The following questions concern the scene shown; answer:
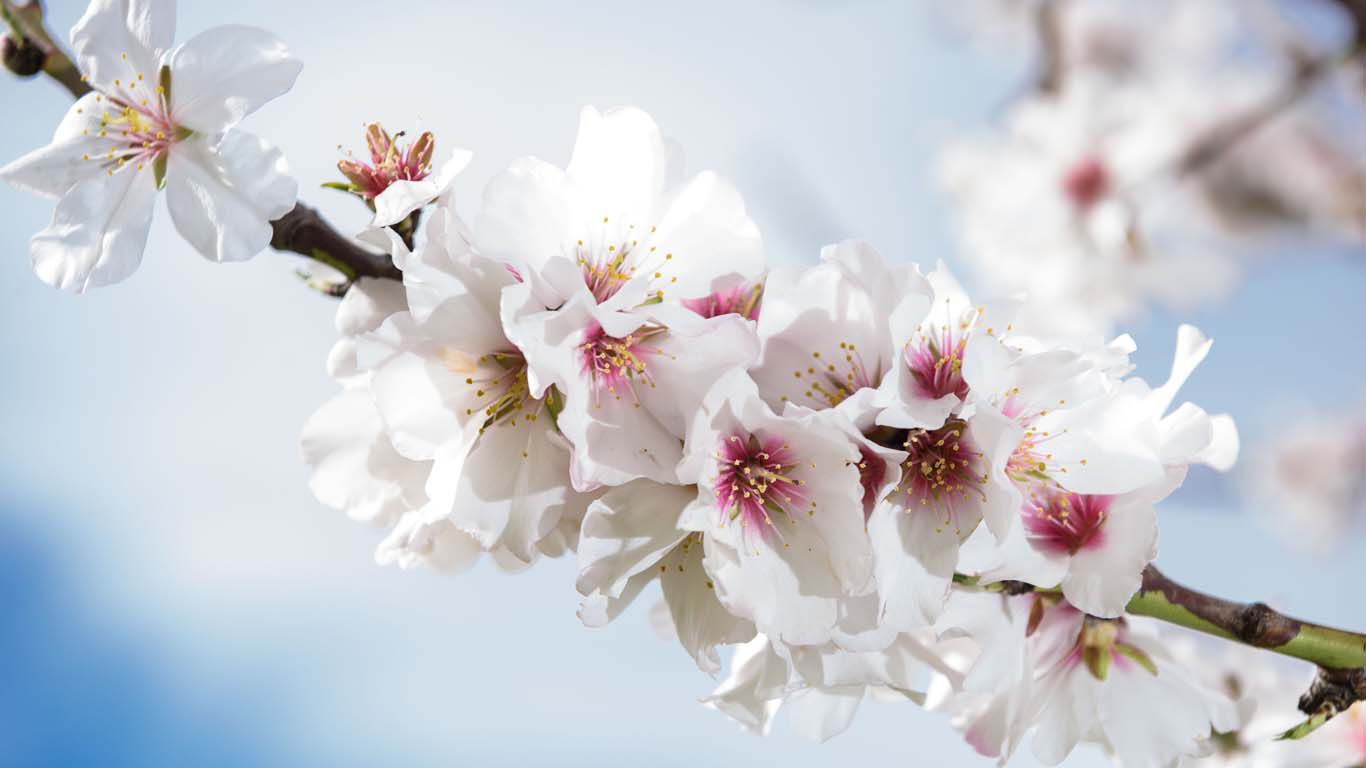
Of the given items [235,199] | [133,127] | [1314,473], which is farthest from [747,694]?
[1314,473]

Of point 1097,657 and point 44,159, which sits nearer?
point 44,159

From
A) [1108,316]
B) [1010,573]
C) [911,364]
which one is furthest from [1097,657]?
[1108,316]

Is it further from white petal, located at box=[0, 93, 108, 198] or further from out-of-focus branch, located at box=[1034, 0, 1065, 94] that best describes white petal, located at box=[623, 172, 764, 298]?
out-of-focus branch, located at box=[1034, 0, 1065, 94]

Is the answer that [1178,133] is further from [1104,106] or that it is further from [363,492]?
[363,492]

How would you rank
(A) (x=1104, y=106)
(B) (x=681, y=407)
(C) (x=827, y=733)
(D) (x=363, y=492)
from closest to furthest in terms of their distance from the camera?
(B) (x=681, y=407), (D) (x=363, y=492), (C) (x=827, y=733), (A) (x=1104, y=106)

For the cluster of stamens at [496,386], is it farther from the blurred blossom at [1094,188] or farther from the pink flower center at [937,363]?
the blurred blossom at [1094,188]

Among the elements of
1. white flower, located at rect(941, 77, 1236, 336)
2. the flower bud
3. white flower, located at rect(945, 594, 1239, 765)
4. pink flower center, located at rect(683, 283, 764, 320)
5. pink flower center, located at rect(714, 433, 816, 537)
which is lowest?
white flower, located at rect(941, 77, 1236, 336)

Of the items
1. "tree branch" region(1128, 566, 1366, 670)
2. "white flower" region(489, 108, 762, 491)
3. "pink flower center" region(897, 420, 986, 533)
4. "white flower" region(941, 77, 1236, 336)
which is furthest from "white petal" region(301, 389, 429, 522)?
"white flower" region(941, 77, 1236, 336)
